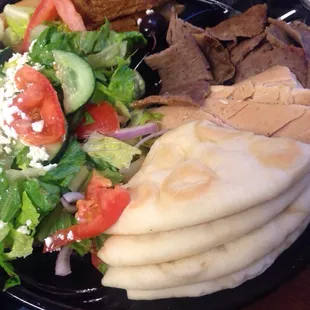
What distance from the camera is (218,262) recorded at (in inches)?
66.0

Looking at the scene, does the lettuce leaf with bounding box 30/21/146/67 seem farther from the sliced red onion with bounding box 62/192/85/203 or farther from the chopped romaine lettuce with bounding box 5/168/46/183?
the sliced red onion with bounding box 62/192/85/203

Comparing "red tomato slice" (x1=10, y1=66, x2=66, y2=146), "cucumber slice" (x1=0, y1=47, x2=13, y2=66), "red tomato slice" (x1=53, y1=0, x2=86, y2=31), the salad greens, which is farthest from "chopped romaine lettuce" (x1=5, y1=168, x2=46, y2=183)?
the salad greens

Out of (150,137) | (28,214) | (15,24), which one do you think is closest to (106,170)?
(150,137)

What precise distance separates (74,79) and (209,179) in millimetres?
871

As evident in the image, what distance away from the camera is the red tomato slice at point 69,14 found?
2766 mm

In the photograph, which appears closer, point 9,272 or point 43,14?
point 9,272

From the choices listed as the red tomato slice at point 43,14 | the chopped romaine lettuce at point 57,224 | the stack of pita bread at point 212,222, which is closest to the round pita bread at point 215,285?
the stack of pita bread at point 212,222

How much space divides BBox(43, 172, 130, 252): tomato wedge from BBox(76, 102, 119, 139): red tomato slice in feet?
1.07

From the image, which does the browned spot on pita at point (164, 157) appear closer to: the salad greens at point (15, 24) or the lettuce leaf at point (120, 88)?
the lettuce leaf at point (120, 88)

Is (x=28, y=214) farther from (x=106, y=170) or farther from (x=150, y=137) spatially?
(x=150, y=137)

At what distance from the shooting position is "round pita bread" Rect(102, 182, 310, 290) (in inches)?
65.9

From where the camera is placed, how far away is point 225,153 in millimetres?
1834

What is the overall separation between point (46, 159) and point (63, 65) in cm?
50

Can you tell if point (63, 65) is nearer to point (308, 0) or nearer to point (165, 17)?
point (165, 17)
